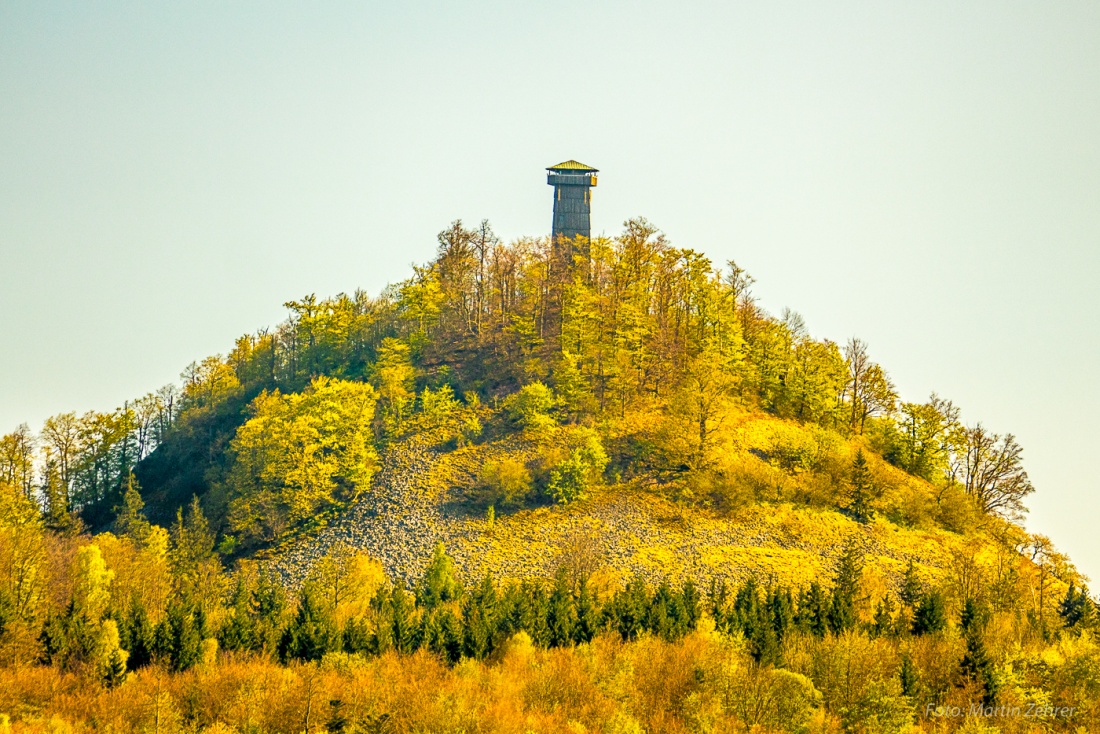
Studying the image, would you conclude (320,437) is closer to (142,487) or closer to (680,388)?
(142,487)

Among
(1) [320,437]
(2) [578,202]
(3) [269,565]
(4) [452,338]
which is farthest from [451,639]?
(2) [578,202]

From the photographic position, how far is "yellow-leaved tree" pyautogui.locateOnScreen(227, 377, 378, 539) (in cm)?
7775

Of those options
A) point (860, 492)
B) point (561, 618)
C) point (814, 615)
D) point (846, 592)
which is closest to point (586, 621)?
point (561, 618)

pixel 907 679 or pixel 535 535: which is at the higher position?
pixel 535 535

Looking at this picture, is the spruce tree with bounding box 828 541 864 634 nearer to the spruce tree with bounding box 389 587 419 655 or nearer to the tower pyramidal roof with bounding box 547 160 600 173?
the spruce tree with bounding box 389 587 419 655

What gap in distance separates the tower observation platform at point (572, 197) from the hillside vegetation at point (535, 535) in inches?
121

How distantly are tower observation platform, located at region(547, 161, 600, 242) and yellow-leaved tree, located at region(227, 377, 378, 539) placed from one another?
76.9 feet

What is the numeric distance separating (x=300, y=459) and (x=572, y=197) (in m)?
32.5

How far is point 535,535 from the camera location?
239ft

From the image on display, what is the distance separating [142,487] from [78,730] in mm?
49091

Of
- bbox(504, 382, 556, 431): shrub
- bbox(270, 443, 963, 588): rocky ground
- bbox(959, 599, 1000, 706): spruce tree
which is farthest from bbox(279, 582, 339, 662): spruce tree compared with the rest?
bbox(504, 382, 556, 431): shrub

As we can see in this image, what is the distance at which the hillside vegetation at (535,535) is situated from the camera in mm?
45938

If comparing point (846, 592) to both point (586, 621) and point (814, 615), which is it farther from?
point (586, 621)

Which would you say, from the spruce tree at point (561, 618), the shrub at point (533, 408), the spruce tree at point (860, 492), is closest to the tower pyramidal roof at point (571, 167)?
the shrub at point (533, 408)
